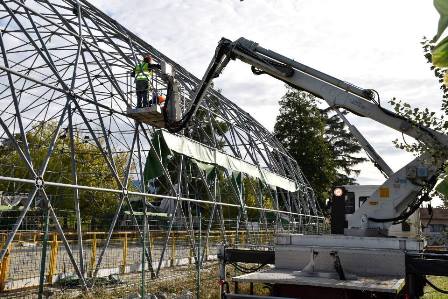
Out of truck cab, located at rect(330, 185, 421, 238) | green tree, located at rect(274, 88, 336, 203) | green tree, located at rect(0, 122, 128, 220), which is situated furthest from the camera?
green tree, located at rect(274, 88, 336, 203)

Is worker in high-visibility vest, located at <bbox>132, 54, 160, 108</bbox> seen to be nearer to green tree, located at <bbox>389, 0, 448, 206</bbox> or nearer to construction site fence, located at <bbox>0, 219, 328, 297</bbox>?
construction site fence, located at <bbox>0, 219, 328, 297</bbox>

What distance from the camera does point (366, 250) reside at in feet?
22.7

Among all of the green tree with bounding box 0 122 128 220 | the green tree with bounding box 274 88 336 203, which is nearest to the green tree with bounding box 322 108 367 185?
the green tree with bounding box 274 88 336 203

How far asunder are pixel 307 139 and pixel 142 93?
36.3m

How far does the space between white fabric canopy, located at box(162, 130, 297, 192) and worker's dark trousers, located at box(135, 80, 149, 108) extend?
1.24 meters

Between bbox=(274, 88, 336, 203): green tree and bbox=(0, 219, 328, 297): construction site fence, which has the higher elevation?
bbox=(274, 88, 336, 203): green tree

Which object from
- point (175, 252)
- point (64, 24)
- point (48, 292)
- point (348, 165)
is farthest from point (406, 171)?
point (348, 165)

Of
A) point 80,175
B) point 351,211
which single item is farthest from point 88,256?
point 80,175

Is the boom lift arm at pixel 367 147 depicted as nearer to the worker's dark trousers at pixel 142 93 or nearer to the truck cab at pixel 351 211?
the truck cab at pixel 351 211

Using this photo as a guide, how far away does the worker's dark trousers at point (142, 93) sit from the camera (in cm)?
1285

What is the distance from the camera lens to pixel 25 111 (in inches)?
768

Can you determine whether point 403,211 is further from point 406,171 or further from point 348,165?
point 348,165

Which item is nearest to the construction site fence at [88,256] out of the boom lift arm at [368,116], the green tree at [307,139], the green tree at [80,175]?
the boom lift arm at [368,116]

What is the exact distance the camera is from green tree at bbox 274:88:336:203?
4669 centimetres
